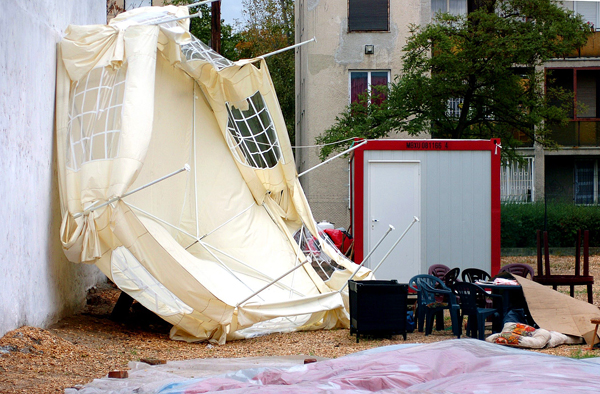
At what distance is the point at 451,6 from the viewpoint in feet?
63.9

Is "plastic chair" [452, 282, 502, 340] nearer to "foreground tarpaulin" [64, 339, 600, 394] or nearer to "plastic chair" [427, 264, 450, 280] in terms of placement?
"foreground tarpaulin" [64, 339, 600, 394]

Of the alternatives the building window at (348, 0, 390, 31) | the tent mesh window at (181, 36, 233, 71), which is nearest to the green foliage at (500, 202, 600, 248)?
the building window at (348, 0, 390, 31)

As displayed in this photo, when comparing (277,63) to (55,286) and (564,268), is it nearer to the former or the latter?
(564,268)

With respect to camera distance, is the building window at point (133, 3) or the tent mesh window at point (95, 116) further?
the building window at point (133, 3)

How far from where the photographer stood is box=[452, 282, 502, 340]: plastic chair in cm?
685

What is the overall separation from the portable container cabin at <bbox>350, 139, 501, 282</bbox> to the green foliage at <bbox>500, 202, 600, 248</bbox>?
711 cm

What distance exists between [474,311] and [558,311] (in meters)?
0.97

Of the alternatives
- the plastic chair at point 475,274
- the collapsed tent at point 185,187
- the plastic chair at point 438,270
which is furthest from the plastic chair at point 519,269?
the collapsed tent at point 185,187

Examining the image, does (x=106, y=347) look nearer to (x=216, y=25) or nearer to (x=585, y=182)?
(x=216, y=25)

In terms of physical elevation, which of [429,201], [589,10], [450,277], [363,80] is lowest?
[450,277]

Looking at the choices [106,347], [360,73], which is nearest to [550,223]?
[360,73]

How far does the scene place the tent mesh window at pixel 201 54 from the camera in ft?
26.6

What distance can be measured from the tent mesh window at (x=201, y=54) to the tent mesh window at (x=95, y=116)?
1.14m

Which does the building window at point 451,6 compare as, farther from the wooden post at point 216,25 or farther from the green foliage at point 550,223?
the wooden post at point 216,25
